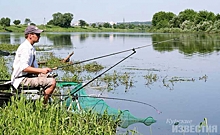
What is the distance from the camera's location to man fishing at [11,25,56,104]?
547 cm

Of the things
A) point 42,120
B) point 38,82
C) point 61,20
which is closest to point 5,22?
point 61,20

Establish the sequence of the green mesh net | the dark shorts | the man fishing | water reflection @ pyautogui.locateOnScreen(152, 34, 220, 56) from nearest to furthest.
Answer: the man fishing → the dark shorts → the green mesh net → water reflection @ pyautogui.locateOnScreen(152, 34, 220, 56)

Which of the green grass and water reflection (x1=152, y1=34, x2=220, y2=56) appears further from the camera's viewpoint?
water reflection (x1=152, y1=34, x2=220, y2=56)

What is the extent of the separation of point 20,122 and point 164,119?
177 inches

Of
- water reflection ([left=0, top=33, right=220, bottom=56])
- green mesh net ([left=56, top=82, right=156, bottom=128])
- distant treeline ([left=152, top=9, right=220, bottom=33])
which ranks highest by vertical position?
distant treeline ([left=152, top=9, right=220, bottom=33])

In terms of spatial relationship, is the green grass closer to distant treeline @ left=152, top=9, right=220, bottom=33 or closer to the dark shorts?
the dark shorts

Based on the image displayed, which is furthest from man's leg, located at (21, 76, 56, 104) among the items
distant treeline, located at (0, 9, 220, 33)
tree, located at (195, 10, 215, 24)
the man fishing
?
tree, located at (195, 10, 215, 24)

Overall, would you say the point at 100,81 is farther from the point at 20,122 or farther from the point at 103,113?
the point at 20,122

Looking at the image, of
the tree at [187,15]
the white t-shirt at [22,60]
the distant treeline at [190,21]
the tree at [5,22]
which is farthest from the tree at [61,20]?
the white t-shirt at [22,60]

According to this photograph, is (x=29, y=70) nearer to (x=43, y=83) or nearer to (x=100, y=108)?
(x=43, y=83)

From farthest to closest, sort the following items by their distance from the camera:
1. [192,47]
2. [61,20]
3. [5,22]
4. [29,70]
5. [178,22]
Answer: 1. [61,20]
2. [5,22]
3. [178,22]
4. [192,47]
5. [29,70]

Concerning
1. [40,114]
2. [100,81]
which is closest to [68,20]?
[100,81]

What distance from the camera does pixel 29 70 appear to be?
545 cm

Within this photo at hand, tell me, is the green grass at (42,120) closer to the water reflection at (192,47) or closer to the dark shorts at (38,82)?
the dark shorts at (38,82)
